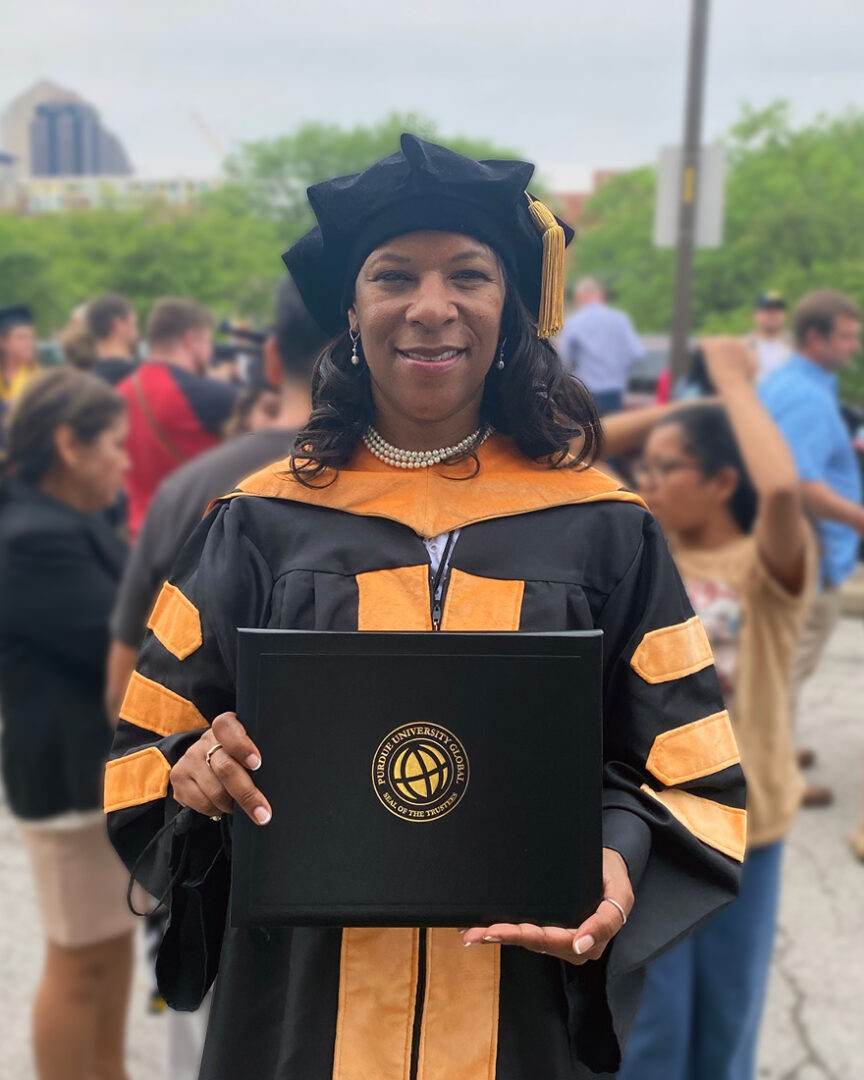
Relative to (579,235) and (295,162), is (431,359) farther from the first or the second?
(295,162)

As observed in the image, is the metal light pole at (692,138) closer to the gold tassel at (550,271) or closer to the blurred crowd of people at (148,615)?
the blurred crowd of people at (148,615)

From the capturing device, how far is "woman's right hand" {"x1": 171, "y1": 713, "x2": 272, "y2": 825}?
1.35 meters

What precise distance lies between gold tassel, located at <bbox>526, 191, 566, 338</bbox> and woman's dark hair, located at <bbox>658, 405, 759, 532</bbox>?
4.54 feet

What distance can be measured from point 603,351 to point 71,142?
135097 millimetres

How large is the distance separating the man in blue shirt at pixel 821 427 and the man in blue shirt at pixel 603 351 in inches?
150

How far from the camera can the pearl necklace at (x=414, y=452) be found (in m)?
1.61

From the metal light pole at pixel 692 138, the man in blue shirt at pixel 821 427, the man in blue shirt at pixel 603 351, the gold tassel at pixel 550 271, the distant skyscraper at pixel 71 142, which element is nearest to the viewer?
the gold tassel at pixel 550 271

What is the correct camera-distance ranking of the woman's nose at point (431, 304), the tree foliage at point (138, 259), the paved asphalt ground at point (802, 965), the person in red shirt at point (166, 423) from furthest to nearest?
1. the tree foliage at point (138, 259)
2. the person in red shirt at point (166, 423)
3. the paved asphalt ground at point (802, 965)
4. the woman's nose at point (431, 304)

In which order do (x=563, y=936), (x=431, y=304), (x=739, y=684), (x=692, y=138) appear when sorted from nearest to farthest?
(x=563, y=936), (x=431, y=304), (x=739, y=684), (x=692, y=138)

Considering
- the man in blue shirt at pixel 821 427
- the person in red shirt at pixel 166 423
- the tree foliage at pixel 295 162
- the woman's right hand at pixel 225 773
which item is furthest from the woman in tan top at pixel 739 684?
the tree foliage at pixel 295 162

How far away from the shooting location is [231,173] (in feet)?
179

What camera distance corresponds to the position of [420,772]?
1363 mm

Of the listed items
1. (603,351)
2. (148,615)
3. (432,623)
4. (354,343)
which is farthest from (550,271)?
(603,351)

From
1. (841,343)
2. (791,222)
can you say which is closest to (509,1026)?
(841,343)
